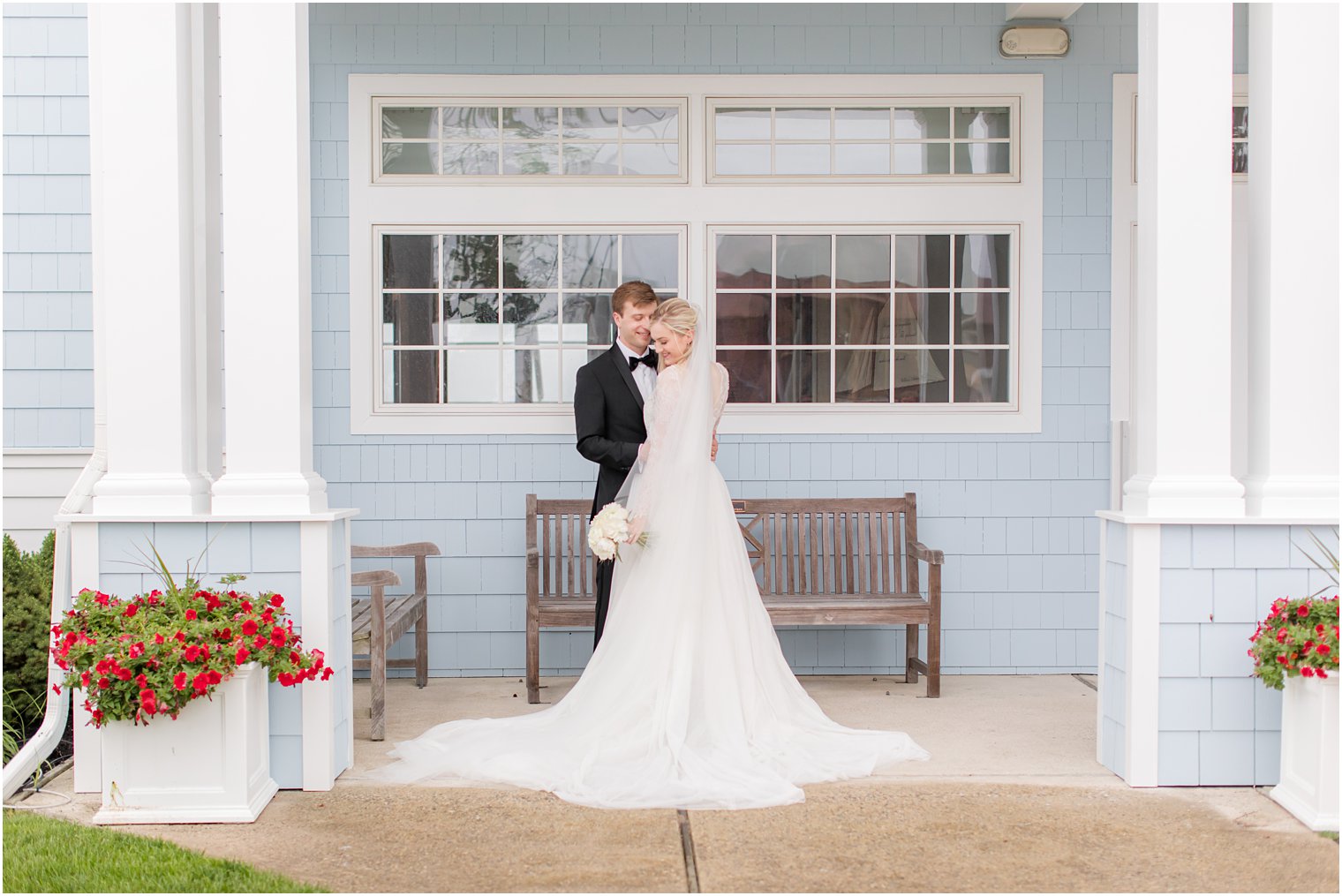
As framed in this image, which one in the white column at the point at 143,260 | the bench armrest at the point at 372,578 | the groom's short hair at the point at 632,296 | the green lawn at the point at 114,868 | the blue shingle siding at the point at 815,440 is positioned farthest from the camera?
the blue shingle siding at the point at 815,440

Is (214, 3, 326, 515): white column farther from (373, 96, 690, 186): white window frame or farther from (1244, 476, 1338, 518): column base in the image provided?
(1244, 476, 1338, 518): column base

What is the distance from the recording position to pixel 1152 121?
4.02m

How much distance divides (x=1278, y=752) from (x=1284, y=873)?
0.93m

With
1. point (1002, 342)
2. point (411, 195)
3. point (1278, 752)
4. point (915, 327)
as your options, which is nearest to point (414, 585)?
point (411, 195)

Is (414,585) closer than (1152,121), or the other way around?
(1152,121)

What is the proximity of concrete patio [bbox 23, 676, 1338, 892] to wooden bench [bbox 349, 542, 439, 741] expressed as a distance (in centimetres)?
42

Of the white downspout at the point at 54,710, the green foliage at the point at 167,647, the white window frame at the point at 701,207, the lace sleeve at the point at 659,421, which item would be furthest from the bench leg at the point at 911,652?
the white downspout at the point at 54,710

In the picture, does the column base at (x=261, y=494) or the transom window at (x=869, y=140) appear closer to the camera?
the column base at (x=261, y=494)

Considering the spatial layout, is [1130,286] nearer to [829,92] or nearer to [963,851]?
[829,92]

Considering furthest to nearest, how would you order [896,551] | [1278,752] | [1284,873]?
1. [896,551]
2. [1278,752]
3. [1284,873]

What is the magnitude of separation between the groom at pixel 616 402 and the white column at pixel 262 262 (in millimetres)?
1430

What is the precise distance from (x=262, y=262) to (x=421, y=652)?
2.49 meters

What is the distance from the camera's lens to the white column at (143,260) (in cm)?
394

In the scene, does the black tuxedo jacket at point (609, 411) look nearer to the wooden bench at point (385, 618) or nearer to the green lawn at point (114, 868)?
the wooden bench at point (385, 618)
